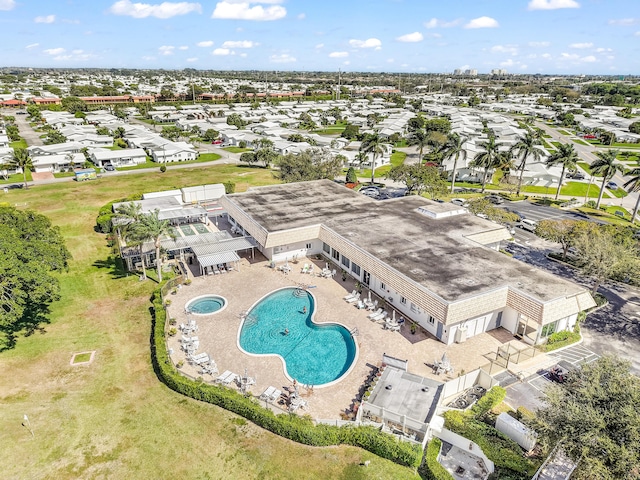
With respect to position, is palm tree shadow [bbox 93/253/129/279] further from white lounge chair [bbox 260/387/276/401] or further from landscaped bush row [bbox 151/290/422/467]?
white lounge chair [bbox 260/387/276/401]

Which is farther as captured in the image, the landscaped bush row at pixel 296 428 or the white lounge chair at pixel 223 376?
the white lounge chair at pixel 223 376

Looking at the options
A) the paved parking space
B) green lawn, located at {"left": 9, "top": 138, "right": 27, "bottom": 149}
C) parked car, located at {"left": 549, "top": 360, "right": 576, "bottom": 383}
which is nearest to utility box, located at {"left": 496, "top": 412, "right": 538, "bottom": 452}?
parked car, located at {"left": 549, "top": 360, "right": 576, "bottom": 383}

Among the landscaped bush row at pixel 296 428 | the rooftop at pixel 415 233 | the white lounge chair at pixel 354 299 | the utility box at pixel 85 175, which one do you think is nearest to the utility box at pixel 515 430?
the landscaped bush row at pixel 296 428

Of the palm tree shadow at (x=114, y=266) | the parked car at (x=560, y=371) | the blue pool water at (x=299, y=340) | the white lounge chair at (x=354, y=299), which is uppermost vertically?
the white lounge chair at (x=354, y=299)

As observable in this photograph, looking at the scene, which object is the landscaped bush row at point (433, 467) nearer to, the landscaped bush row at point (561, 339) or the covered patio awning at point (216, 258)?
the landscaped bush row at point (561, 339)

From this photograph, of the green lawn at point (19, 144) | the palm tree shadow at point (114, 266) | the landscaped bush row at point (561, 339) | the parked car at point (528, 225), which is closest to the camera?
the landscaped bush row at point (561, 339)

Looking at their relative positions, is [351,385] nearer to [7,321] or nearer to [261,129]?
[7,321]

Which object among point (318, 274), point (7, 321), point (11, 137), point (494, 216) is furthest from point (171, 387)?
point (11, 137)
